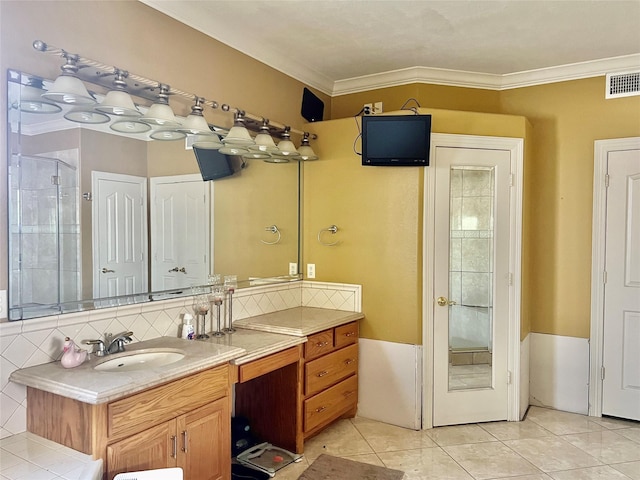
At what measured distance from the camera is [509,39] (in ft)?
10.0

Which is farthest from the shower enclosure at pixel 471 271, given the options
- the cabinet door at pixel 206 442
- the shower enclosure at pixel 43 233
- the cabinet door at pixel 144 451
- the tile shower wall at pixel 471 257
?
the shower enclosure at pixel 43 233

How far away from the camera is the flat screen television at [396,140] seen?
3160 mm

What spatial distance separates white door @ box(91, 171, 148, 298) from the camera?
2.20 m

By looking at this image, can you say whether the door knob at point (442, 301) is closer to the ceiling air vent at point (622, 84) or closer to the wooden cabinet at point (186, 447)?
the wooden cabinet at point (186, 447)

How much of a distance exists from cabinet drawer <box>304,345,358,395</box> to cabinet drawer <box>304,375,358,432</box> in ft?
0.17

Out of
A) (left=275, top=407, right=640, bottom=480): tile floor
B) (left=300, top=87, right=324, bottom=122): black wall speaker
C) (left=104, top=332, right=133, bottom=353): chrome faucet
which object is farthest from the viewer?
(left=300, top=87, right=324, bottom=122): black wall speaker

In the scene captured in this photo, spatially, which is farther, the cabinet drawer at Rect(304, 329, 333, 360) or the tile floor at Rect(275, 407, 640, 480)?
the cabinet drawer at Rect(304, 329, 333, 360)

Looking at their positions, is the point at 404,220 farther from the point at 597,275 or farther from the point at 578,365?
the point at 578,365

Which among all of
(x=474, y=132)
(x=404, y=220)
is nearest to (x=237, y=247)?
(x=404, y=220)

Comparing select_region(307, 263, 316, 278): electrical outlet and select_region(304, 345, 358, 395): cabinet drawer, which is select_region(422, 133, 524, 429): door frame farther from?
select_region(307, 263, 316, 278): electrical outlet

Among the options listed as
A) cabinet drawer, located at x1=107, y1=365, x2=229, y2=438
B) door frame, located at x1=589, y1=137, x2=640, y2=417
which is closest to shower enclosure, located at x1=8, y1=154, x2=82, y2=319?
cabinet drawer, located at x1=107, y1=365, x2=229, y2=438

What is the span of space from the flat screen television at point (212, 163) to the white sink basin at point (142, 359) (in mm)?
1113

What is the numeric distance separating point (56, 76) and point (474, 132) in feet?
8.85

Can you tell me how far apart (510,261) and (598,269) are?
713 mm
